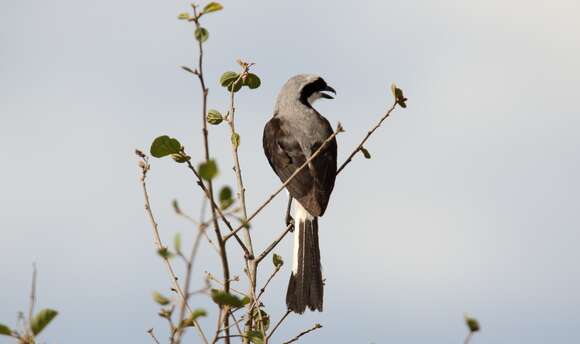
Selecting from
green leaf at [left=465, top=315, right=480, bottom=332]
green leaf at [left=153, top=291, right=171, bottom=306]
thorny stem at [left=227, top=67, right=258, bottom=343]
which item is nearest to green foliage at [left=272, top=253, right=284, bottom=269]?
thorny stem at [left=227, top=67, right=258, bottom=343]

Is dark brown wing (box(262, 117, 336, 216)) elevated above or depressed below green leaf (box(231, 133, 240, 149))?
above

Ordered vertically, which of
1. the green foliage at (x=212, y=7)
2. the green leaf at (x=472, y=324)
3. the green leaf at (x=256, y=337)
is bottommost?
the green leaf at (x=472, y=324)

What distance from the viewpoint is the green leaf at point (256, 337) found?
331 cm

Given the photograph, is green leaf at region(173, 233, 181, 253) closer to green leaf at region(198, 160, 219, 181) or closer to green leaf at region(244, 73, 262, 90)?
green leaf at region(198, 160, 219, 181)

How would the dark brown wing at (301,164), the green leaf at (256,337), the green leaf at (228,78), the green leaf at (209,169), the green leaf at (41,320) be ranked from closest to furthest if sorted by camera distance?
the green leaf at (209,169)
the green leaf at (41,320)
the green leaf at (256,337)
the green leaf at (228,78)
the dark brown wing at (301,164)

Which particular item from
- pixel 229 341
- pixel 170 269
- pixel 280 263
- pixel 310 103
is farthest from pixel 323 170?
pixel 229 341

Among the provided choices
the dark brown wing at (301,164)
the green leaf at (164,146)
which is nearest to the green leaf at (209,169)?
the green leaf at (164,146)

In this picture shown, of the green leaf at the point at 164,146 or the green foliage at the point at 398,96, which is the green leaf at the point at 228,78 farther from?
the green leaf at the point at 164,146

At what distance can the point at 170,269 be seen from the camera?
4047mm

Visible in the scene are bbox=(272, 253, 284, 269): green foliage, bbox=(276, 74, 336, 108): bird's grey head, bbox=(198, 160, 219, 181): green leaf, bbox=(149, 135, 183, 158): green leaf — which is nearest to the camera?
bbox=(198, 160, 219, 181): green leaf

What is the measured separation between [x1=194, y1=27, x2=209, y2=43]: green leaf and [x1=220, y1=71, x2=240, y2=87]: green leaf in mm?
1703

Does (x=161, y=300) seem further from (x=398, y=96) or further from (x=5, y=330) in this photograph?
(x=398, y=96)

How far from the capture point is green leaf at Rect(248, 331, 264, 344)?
3309 millimetres

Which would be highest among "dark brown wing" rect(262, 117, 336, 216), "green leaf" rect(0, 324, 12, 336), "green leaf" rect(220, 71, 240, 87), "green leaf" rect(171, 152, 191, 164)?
"dark brown wing" rect(262, 117, 336, 216)
